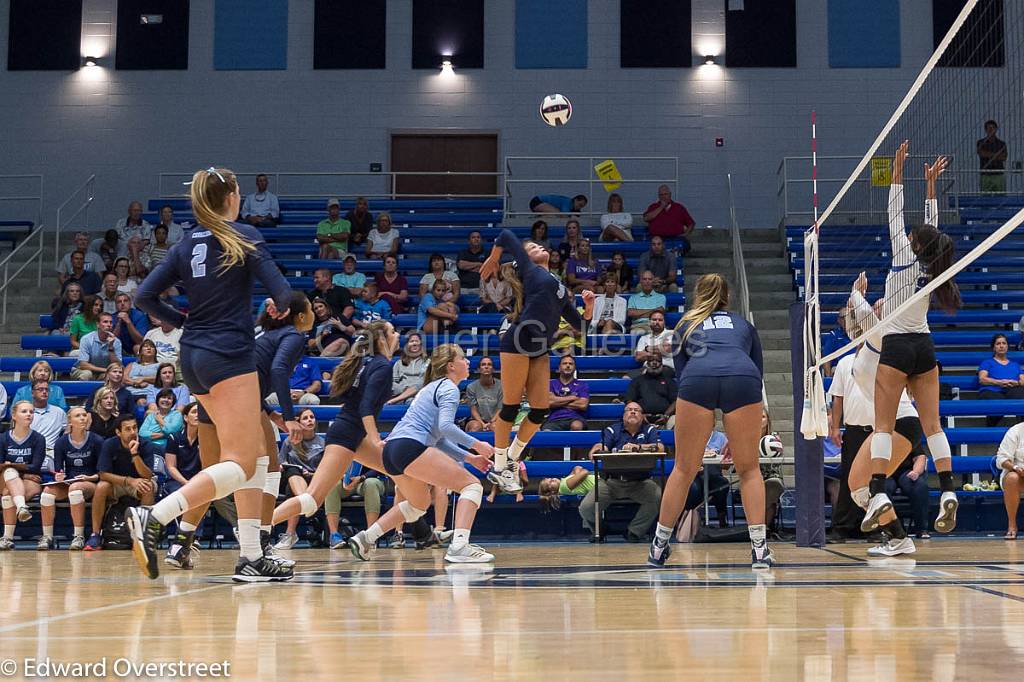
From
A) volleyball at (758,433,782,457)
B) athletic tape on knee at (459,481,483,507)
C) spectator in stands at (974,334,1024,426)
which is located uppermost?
spectator in stands at (974,334,1024,426)

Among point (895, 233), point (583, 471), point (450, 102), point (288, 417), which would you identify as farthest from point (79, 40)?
point (895, 233)

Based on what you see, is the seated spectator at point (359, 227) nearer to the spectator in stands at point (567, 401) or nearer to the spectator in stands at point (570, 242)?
the spectator in stands at point (570, 242)

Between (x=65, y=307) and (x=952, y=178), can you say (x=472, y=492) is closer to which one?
(x=65, y=307)

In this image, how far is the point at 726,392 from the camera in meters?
6.84

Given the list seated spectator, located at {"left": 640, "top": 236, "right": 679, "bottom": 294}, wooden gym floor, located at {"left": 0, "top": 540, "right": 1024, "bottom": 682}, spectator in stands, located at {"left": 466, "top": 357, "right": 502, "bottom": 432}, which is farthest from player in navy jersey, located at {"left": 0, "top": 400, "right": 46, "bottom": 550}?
seated spectator, located at {"left": 640, "top": 236, "right": 679, "bottom": 294}

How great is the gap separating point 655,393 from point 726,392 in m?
6.12

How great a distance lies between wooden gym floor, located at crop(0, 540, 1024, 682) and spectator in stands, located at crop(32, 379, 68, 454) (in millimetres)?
5976

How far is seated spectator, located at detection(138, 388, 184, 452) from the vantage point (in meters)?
12.7

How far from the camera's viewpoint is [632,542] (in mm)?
11148

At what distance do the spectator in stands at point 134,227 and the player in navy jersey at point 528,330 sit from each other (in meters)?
11.7

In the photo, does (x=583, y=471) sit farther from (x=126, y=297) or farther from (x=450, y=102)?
(x=450, y=102)

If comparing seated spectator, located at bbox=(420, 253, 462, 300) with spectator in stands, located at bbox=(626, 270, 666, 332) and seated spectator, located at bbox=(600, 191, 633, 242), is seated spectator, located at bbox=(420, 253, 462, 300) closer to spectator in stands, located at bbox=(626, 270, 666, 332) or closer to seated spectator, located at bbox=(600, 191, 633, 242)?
spectator in stands, located at bbox=(626, 270, 666, 332)

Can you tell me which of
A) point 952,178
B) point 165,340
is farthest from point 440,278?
point 952,178

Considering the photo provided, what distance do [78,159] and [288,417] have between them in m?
15.8
